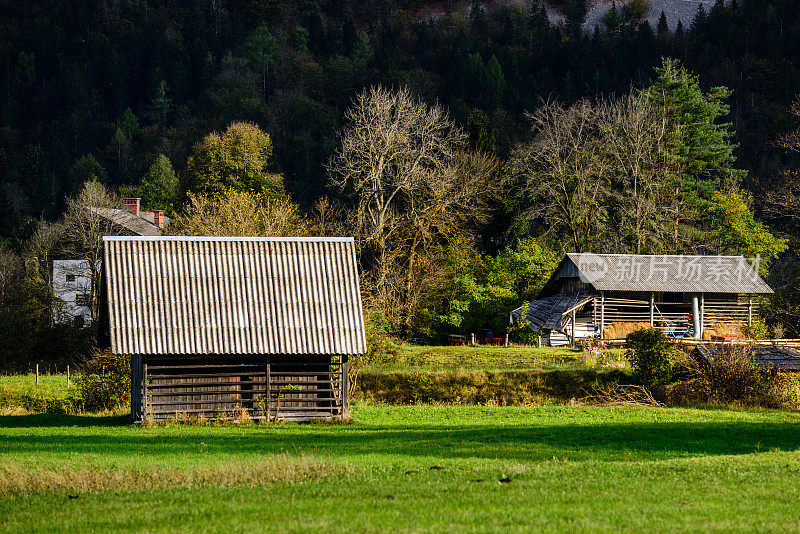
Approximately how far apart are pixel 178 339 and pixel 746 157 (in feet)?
307

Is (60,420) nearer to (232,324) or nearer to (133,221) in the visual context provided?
(232,324)

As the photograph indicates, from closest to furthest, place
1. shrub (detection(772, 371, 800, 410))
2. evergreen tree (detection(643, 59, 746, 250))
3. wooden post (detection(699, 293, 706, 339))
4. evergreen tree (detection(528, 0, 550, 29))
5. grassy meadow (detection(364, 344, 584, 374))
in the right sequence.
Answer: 1. shrub (detection(772, 371, 800, 410))
2. grassy meadow (detection(364, 344, 584, 374))
3. wooden post (detection(699, 293, 706, 339))
4. evergreen tree (detection(643, 59, 746, 250))
5. evergreen tree (detection(528, 0, 550, 29))

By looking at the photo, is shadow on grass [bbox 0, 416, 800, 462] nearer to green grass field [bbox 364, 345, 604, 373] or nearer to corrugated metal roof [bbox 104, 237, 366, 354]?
corrugated metal roof [bbox 104, 237, 366, 354]

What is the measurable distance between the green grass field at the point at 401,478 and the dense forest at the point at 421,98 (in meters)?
35.9

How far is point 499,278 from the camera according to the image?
61594 mm

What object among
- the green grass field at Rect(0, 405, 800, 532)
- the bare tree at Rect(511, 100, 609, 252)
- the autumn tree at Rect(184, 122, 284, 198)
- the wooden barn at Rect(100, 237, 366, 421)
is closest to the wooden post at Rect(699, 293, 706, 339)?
the bare tree at Rect(511, 100, 609, 252)

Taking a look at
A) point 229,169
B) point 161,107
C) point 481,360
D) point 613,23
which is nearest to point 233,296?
point 481,360

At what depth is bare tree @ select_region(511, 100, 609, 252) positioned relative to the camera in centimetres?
6366

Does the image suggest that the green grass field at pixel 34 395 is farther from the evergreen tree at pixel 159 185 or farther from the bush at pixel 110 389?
the evergreen tree at pixel 159 185

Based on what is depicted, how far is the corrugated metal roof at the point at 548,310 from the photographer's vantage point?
53.4 m

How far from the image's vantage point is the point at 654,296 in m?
53.6

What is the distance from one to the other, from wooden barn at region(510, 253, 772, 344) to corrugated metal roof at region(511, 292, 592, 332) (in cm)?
8

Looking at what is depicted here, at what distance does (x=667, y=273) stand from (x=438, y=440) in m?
34.4

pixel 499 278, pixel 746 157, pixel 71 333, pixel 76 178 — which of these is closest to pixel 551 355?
pixel 499 278
